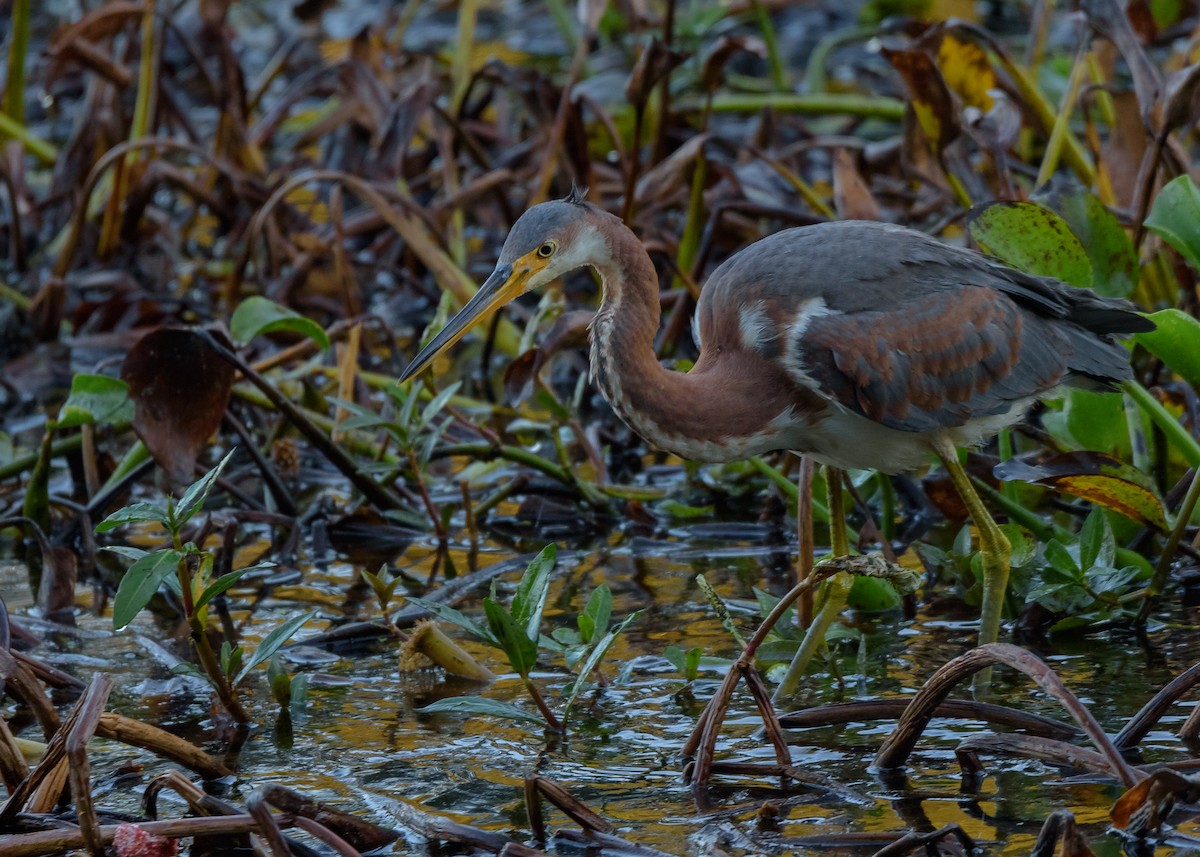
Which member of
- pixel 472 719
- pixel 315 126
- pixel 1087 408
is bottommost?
pixel 472 719

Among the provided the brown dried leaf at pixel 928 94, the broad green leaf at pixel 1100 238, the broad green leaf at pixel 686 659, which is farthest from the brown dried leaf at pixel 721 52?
the broad green leaf at pixel 686 659

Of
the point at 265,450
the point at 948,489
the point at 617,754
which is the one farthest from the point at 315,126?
the point at 617,754

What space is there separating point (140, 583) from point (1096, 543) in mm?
2316

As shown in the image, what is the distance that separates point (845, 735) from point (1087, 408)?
1421 millimetres

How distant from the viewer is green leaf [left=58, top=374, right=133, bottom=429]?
15.7 feet

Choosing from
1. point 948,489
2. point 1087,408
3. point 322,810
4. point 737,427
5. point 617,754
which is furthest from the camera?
point 948,489

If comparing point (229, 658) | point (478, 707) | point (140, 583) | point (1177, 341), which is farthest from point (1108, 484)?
point (140, 583)

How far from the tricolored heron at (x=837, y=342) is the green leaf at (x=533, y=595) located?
545 mm

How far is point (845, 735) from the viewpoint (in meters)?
3.74

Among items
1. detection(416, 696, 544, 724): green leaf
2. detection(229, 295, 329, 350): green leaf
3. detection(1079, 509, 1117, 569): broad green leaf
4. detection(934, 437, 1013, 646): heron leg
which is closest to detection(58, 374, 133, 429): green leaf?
detection(229, 295, 329, 350): green leaf

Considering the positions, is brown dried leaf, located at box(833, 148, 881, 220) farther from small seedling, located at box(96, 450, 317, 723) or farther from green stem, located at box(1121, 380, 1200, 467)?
small seedling, located at box(96, 450, 317, 723)

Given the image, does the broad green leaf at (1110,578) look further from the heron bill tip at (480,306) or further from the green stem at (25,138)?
the green stem at (25,138)

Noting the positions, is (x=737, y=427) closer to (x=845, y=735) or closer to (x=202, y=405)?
(x=845, y=735)

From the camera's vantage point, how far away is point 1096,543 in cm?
408
